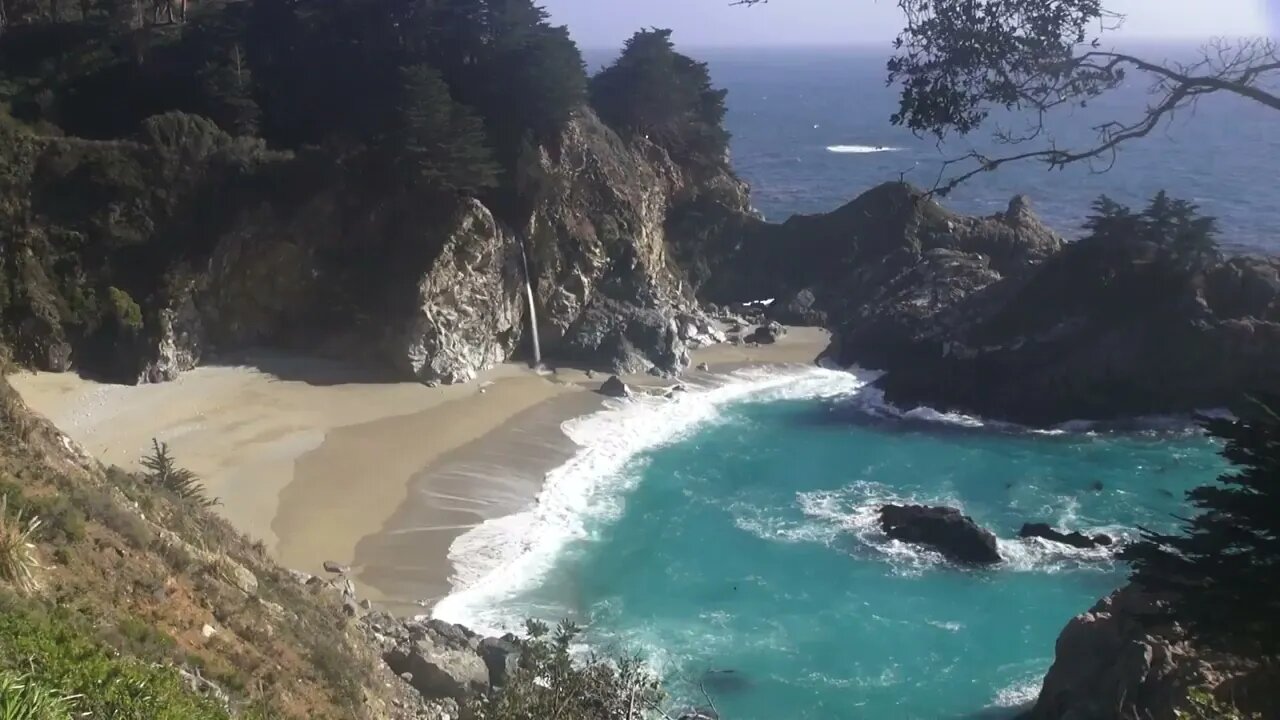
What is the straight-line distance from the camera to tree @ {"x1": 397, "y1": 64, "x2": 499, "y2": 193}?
31734 mm

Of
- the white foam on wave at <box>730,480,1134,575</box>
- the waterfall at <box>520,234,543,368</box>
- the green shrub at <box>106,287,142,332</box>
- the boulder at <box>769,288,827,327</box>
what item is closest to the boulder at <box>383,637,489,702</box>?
the white foam on wave at <box>730,480,1134,575</box>

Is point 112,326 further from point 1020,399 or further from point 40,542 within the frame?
point 1020,399

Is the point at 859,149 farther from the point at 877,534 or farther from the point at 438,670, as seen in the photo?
the point at 438,670

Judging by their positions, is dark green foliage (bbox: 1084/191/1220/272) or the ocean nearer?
the ocean

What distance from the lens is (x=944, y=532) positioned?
23.8 m

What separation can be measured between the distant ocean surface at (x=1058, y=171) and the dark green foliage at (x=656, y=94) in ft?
50.9

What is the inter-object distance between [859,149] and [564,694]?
295 feet

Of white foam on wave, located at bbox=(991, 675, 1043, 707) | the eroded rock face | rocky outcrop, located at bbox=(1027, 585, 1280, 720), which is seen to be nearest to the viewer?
rocky outcrop, located at bbox=(1027, 585, 1280, 720)

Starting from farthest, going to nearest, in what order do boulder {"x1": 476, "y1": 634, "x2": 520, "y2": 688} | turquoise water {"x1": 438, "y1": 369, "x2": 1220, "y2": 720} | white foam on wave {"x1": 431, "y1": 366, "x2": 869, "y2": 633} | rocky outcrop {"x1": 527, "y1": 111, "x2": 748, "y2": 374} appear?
rocky outcrop {"x1": 527, "y1": 111, "x2": 748, "y2": 374}
white foam on wave {"x1": 431, "y1": 366, "x2": 869, "y2": 633}
turquoise water {"x1": 438, "y1": 369, "x2": 1220, "y2": 720}
boulder {"x1": 476, "y1": 634, "x2": 520, "y2": 688}

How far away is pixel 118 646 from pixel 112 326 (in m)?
22.6

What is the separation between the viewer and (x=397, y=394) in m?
30.9

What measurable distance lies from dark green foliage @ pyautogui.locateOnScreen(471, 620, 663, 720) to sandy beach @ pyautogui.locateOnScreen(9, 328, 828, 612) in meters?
9.87

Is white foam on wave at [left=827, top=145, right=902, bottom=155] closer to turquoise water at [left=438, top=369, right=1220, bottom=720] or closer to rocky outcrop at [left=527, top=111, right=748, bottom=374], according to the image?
rocky outcrop at [left=527, top=111, right=748, bottom=374]

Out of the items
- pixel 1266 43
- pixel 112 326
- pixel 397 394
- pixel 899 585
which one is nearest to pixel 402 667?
pixel 899 585
